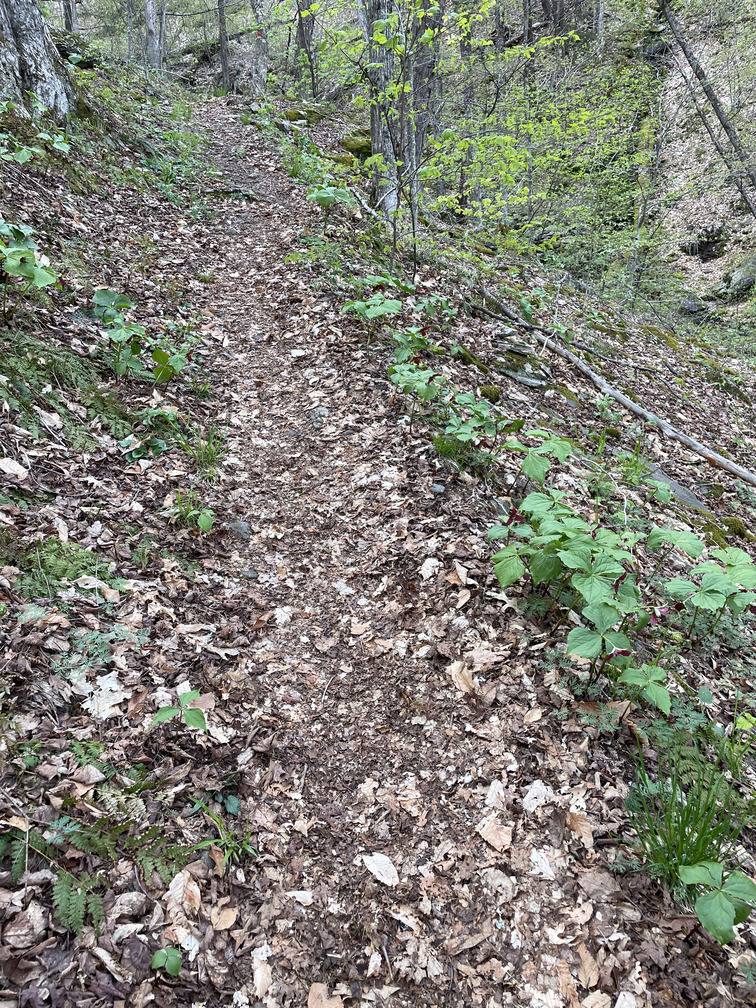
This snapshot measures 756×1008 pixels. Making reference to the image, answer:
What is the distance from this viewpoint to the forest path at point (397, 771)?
81.0 inches

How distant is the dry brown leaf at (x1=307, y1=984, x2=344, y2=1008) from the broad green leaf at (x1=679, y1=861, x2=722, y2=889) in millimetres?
1373

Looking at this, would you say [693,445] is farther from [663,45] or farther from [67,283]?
[663,45]

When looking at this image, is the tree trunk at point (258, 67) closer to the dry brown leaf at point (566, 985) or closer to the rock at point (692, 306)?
the rock at point (692, 306)

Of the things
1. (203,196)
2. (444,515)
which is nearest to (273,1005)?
(444,515)

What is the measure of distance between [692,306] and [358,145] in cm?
940

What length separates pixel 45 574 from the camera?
2896mm

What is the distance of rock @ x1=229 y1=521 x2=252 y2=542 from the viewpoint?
159 inches

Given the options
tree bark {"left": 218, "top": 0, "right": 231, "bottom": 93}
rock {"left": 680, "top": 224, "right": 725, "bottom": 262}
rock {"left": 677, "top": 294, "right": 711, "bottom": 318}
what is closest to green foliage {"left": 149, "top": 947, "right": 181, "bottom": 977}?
rock {"left": 677, "top": 294, "right": 711, "bottom": 318}

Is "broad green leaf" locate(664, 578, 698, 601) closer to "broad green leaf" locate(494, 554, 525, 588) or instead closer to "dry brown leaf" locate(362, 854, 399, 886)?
"broad green leaf" locate(494, 554, 525, 588)

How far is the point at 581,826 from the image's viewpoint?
2369mm

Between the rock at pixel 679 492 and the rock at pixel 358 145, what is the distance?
33.6 feet

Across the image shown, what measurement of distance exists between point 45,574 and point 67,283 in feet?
11.2

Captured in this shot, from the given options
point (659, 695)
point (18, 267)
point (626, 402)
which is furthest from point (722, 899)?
point (626, 402)

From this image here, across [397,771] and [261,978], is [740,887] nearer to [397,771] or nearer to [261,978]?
[397,771]
